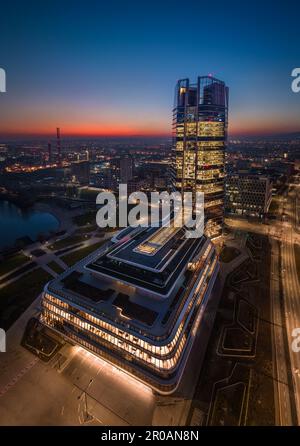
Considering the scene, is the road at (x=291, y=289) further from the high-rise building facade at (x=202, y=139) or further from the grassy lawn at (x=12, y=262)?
the grassy lawn at (x=12, y=262)

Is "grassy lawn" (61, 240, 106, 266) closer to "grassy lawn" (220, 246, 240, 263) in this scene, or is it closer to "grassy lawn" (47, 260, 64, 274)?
"grassy lawn" (47, 260, 64, 274)

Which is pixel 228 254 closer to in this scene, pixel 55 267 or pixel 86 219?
pixel 55 267

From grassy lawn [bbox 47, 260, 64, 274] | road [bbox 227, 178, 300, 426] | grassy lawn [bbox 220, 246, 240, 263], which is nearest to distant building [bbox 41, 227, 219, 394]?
road [bbox 227, 178, 300, 426]

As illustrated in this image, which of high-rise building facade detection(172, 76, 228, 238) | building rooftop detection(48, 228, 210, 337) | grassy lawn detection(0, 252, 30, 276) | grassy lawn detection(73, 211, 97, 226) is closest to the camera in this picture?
building rooftop detection(48, 228, 210, 337)

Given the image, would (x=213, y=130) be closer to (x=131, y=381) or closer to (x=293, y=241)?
(x=293, y=241)

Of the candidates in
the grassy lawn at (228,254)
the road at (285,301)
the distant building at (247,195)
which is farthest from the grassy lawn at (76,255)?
the distant building at (247,195)
